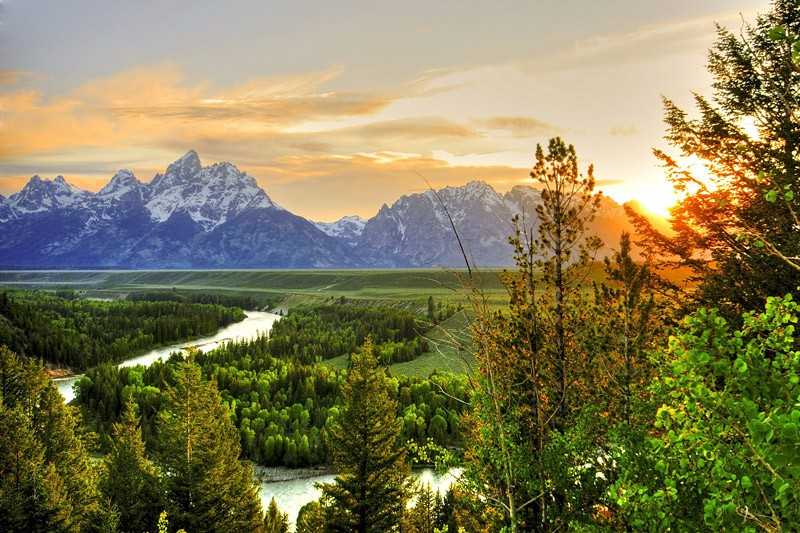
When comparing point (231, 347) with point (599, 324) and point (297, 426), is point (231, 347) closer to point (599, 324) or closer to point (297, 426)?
point (297, 426)

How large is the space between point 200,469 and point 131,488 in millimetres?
8528

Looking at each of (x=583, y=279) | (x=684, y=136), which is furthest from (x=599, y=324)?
(x=684, y=136)

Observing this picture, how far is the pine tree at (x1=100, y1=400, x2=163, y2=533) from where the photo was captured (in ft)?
109

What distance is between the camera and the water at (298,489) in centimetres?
5166

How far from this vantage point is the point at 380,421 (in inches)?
1169

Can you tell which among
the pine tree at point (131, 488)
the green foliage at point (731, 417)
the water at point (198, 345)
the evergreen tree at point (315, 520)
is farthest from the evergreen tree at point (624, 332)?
the water at point (198, 345)

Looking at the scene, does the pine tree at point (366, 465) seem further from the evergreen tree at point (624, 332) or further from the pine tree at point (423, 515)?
the evergreen tree at point (624, 332)

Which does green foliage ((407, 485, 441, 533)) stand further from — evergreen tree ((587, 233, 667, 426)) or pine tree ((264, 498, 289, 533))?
evergreen tree ((587, 233, 667, 426))

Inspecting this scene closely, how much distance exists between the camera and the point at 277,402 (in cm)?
8006

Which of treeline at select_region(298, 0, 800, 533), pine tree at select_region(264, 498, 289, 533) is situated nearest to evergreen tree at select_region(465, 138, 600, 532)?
treeline at select_region(298, 0, 800, 533)

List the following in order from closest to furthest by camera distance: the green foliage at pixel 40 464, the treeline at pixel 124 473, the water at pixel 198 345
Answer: the treeline at pixel 124 473, the green foliage at pixel 40 464, the water at pixel 198 345

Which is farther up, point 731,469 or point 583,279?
point 583,279

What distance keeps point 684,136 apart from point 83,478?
4127 cm

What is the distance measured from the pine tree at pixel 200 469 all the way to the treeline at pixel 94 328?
97.6 metres
